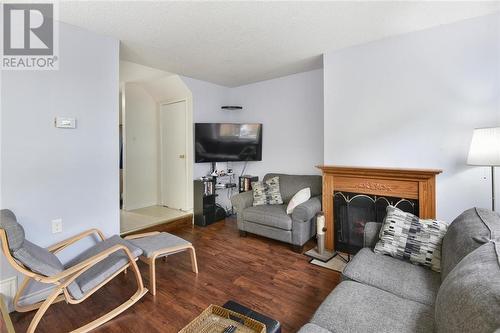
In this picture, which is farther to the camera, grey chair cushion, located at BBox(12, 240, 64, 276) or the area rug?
the area rug

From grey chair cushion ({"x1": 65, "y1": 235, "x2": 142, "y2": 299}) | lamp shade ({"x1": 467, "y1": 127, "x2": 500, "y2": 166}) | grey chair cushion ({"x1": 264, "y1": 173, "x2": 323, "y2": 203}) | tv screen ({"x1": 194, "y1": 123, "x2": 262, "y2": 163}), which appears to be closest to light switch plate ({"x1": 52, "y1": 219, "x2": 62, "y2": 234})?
grey chair cushion ({"x1": 65, "y1": 235, "x2": 142, "y2": 299})

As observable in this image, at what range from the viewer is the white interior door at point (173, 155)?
A: 4.21 metres

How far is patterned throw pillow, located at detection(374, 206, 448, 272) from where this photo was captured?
1712 mm

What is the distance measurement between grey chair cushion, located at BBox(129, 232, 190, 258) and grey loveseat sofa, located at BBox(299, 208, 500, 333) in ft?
4.95

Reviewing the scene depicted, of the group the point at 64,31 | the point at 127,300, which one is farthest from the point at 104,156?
the point at 127,300

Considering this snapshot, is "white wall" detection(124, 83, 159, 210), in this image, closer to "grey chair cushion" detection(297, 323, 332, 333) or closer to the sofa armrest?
the sofa armrest

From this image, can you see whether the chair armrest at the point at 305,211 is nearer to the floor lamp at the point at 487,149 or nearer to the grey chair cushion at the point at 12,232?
the floor lamp at the point at 487,149

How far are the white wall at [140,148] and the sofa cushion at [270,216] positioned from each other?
227 cm

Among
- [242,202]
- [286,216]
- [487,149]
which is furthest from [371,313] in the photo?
[242,202]

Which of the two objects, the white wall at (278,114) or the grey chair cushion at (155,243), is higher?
the white wall at (278,114)

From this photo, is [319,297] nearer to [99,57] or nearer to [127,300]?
[127,300]

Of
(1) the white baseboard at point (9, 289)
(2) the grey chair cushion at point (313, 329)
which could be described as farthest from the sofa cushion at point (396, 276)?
(1) the white baseboard at point (9, 289)

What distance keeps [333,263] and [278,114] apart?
2517 millimetres

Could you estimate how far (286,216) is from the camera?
9.90 feet
